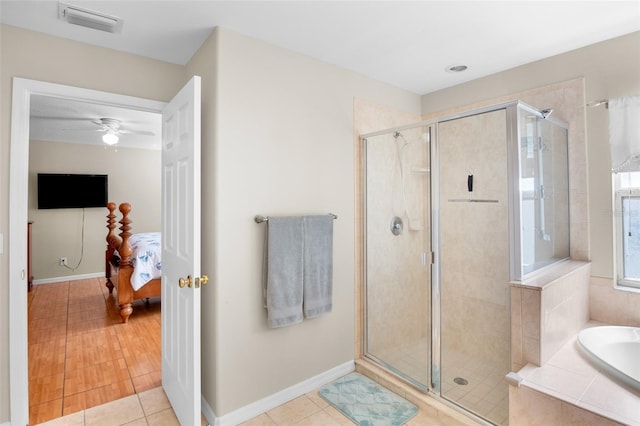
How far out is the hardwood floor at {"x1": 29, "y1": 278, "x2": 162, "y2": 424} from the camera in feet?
7.55

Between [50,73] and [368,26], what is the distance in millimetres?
1952

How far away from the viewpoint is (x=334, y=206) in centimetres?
250

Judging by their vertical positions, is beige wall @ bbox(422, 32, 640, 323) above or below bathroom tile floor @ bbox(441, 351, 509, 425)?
above

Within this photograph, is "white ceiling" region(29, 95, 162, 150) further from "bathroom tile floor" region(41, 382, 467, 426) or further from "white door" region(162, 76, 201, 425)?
"bathroom tile floor" region(41, 382, 467, 426)

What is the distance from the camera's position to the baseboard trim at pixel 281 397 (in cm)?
198

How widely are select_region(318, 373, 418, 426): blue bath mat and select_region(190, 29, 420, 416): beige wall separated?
0.56 feet

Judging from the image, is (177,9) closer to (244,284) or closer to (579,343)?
(244,284)

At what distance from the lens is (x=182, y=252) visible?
1.96 metres

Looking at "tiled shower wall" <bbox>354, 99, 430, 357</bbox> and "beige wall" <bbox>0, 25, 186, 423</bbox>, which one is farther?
"tiled shower wall" <bbox>354, 99, 430, 357</bbox>

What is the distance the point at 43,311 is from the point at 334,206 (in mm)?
4082

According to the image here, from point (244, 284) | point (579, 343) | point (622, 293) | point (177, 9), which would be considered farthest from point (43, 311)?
point (622, 293)

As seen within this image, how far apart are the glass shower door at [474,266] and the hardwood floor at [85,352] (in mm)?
2237

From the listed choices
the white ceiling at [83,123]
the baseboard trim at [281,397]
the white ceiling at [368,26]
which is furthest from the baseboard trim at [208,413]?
the white ceiling at [83,123]

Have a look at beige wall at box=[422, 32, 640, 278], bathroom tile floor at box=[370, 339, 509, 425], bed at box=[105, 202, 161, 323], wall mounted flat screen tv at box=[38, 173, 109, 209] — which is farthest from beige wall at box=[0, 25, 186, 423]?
wall mounted flat screen tv at box=[38, 173, 109, 209]
